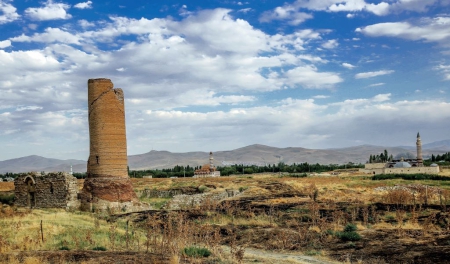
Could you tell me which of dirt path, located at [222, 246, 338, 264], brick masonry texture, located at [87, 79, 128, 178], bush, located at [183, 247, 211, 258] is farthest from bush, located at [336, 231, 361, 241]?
brick masonry texture, located at [87, 79, 128, 178]

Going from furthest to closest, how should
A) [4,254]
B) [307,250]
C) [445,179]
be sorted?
1. [445,179]
2. [307,250]
3. [4,254]

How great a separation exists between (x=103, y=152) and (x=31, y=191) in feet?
18.9

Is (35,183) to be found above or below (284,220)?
above

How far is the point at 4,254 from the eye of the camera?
11898mm

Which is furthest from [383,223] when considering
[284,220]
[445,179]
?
[445,179]

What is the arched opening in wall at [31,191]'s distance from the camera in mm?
29328

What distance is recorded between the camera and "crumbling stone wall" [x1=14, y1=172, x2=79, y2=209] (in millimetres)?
28625

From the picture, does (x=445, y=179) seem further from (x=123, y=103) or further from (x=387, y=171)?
(x=123, y=103)

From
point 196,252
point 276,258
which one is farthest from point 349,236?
point 196,252

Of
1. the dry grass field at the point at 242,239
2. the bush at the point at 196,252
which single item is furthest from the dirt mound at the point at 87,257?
the bush at the point at 196,252

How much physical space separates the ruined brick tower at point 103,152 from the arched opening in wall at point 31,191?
3380 millimetres

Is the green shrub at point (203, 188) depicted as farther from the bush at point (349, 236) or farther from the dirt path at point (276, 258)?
the dirt path at point (276, 258)

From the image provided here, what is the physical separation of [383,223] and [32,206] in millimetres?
22333

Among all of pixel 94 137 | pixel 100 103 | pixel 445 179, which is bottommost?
pixel 445 179
